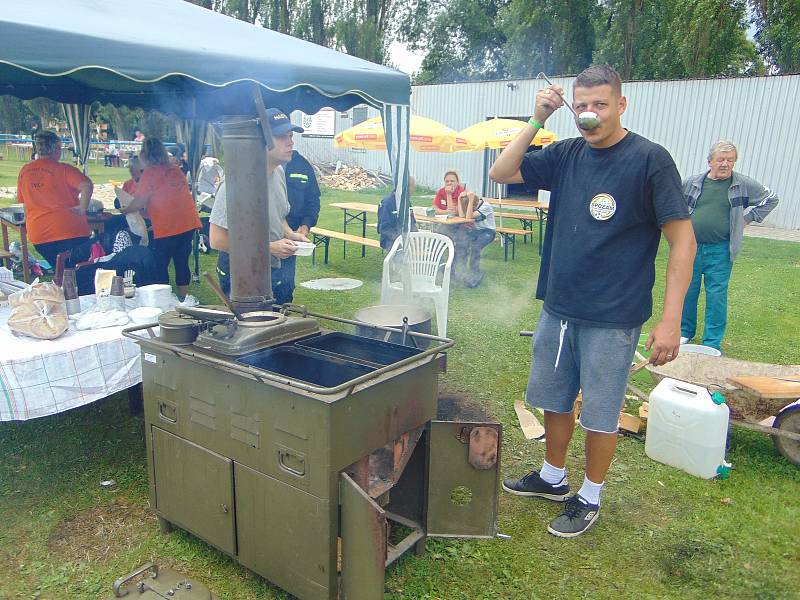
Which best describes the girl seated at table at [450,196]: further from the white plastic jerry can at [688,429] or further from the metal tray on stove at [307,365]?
the metal tray on stove at [307,365]

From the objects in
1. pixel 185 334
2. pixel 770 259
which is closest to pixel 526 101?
pixel 770 259

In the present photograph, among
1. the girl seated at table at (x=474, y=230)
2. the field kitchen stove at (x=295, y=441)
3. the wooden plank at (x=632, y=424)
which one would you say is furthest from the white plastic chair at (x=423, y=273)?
the field kitchen stove at (x=295, y=441)

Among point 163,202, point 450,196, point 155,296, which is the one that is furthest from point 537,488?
point 450,196

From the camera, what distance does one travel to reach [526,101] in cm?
1680

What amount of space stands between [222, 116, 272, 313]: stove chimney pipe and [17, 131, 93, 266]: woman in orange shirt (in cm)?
323

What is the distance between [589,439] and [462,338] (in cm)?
308

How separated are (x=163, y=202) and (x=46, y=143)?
1089 mm

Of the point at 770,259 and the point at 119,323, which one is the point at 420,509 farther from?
the point at 770,259

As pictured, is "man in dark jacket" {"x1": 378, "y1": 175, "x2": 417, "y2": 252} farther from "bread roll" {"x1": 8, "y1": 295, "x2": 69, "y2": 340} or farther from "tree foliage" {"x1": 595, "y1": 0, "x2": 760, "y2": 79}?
"tree foliage" {"x1": 595, "y1": 0, "x2": 760, "y2": 79}

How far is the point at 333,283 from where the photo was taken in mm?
7867

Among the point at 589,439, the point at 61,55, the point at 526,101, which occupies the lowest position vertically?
the point at 589,439

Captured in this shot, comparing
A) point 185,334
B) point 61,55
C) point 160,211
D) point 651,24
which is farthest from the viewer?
point 651,24

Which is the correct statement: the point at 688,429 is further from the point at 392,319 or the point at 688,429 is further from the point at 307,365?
the point at 307,365

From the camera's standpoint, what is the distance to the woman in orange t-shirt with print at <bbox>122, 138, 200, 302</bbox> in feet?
18.7
